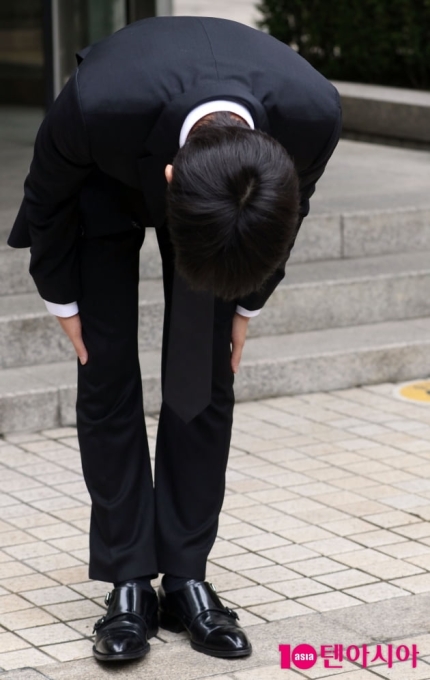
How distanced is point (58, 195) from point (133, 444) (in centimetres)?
72

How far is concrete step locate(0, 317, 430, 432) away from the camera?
5227mm

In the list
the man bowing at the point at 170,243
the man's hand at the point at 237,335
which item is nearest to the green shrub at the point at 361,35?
the man's hand at the point at 237,335

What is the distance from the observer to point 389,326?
20.8ft

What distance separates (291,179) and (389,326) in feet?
12.2

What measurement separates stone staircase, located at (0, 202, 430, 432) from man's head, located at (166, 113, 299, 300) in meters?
2.64

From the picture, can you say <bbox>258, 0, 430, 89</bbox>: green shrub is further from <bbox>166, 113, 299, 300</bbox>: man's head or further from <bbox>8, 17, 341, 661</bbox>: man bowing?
<bbox>166, 113, 299, 300</bbox>: man's head

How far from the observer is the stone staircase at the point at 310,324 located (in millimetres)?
5430

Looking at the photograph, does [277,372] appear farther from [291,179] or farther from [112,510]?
[291,179]

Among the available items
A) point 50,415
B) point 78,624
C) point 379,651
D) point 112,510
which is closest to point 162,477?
point 112,510

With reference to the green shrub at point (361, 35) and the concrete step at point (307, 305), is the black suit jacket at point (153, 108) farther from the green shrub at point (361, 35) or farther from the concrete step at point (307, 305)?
the green shrub at point (361, 35)

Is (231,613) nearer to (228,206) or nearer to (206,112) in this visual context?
(228,206)

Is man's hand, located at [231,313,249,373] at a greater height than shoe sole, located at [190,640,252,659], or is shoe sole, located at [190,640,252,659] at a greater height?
man's hand, located at [231,313,249,373]

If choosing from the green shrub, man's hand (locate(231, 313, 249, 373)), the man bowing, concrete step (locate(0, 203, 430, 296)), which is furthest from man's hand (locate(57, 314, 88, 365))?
the green shrub

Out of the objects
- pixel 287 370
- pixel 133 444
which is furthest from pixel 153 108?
pixel 287 370
